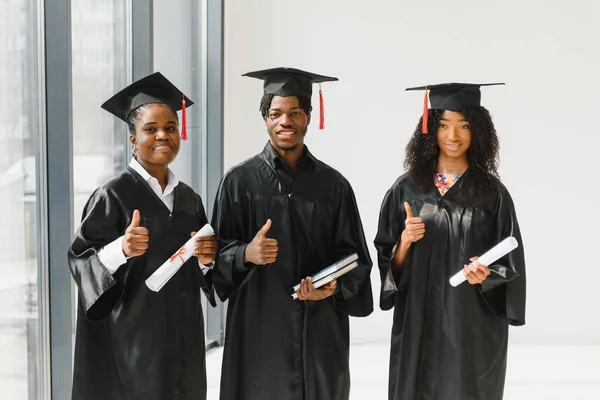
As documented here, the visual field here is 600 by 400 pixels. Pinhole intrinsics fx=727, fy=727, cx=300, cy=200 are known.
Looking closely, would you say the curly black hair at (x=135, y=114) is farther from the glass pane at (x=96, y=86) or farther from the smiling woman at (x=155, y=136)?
the glass pane at (x=96, y=86)

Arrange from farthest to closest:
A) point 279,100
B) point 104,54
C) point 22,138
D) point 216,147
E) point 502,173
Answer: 1. point 502,173
2. point 216,147
3. point 104,54
4. point 22,138
5. point 279,100

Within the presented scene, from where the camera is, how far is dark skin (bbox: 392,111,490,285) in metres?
2.72

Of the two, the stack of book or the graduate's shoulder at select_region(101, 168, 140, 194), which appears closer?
the graduate's shoulder at select_region(101, 168, 140, 194)

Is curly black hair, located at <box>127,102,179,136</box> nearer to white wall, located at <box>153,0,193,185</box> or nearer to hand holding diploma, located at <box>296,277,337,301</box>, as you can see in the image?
hand holding diploma, located at <box>296,277,337,301</box>

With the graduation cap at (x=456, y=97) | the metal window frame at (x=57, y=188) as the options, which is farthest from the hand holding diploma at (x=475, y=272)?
the metal window frame at (x=57, y=188)

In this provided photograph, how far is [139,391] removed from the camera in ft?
8.23

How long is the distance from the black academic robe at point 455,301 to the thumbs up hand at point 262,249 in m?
0.56

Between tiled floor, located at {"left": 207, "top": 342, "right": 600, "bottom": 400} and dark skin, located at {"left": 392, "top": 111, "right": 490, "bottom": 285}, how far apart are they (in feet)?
6.10

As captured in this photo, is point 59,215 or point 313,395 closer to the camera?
point 313,395

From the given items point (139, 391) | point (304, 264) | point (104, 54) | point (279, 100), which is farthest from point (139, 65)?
point (139, 391)

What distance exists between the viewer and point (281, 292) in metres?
2.79

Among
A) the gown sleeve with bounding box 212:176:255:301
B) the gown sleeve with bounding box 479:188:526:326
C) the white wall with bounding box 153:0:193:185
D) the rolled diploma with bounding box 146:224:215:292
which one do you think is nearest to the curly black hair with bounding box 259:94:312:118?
the gown sleeve with bounding box 212:176:255:301

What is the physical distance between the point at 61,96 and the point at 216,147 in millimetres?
2394

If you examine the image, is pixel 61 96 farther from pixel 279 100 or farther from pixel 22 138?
pixel 279 100
